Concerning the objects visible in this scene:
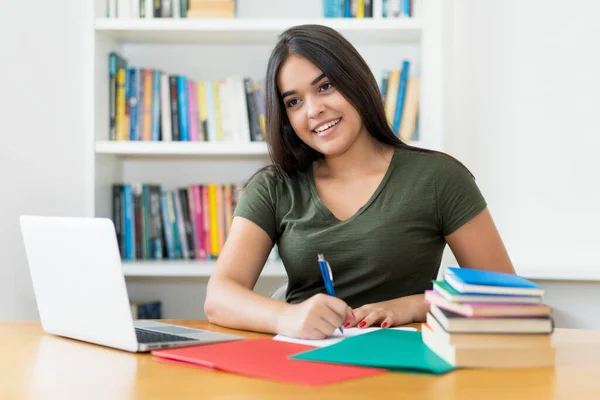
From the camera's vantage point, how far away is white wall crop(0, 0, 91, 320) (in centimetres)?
271

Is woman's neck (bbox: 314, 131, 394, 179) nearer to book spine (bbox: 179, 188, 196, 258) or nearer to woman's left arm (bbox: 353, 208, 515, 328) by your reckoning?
woman's left arm (bbox: 353, 208, 515, 328)

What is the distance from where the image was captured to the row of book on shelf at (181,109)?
2787mm

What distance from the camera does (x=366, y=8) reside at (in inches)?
107

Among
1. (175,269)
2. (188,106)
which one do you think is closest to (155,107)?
(188,106)

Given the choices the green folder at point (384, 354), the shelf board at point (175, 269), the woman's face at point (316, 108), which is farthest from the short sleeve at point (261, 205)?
the shelf board at point (175, 269)

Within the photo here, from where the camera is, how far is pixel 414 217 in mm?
1796

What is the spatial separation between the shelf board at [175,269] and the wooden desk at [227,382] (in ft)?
4.71

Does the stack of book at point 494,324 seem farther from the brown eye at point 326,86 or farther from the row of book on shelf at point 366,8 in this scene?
the row of book on shelf at point 366,8

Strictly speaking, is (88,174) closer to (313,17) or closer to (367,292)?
(313,17)

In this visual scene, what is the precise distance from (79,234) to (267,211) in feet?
2.26

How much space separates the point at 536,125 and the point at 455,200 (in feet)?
3.63

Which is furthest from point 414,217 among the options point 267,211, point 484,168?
point 484,168

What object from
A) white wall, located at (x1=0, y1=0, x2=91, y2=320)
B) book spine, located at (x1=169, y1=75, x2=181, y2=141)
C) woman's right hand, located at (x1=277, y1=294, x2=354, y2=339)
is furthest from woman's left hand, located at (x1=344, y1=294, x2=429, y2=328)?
white wall, located at (x1=0, y1=0, x2=91, y2=320)

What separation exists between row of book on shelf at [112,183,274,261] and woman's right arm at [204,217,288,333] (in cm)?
97
